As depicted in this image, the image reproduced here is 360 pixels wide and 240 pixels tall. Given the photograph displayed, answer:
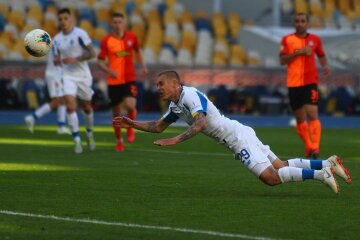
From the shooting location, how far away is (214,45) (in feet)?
127

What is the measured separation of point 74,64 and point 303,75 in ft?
13.4

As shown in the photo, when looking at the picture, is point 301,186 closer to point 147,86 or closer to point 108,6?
point 147,86

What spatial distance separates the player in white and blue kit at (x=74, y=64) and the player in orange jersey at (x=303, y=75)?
3.44 m

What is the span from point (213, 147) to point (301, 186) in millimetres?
8190

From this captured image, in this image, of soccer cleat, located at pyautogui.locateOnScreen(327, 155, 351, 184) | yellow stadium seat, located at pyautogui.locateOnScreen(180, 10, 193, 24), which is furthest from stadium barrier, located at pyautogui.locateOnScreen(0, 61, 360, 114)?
soccer cleat, located at pyautogui.locateOnScreen(327, 155, 351, 184)

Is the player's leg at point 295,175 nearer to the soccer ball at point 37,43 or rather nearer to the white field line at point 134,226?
the white field line at point 134,226

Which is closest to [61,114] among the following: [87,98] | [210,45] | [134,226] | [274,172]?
[87,98]

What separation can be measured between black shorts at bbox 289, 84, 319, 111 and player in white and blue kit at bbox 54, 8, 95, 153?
11.7ft

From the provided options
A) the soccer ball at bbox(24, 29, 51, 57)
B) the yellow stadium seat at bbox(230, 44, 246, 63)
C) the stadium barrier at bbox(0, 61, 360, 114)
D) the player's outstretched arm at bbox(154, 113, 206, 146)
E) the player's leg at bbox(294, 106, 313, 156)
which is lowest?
the stadium barrier at bbox(0, 61, 360, 114)

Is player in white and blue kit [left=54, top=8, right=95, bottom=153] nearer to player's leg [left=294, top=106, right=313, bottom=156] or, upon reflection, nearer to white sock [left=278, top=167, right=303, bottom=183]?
player's leg [left=294, top=106, right=313, bottom=156]

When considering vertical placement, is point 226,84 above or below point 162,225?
below

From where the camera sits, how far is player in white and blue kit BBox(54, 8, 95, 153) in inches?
763

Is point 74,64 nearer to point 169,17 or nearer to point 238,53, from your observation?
point 238,53

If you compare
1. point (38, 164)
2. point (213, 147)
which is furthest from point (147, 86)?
point (38, 164)
